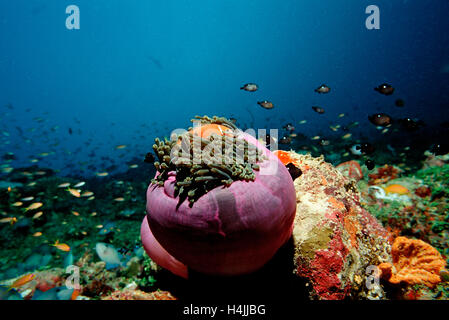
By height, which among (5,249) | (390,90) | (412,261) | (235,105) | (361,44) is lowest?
(5,249)

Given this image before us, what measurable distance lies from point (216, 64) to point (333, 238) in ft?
367

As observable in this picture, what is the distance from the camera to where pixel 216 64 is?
104m

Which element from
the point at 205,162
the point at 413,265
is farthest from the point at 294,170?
the point at 413,265

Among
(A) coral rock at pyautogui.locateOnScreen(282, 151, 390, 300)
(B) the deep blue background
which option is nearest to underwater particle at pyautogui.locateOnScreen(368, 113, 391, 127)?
(A) coral rock at pyautogui.locateOnScreen(282, 151, 390, 300)

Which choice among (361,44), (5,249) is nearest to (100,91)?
(361,44)

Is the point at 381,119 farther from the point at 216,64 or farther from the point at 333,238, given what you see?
the point at 216,64

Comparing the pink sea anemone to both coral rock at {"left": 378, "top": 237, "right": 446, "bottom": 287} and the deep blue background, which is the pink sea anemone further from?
the deep blue background

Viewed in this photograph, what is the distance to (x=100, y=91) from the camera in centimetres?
10788

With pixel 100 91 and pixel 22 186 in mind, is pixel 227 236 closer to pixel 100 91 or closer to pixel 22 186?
pixel 22 186

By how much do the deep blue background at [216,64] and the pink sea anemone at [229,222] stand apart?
41.9 meters

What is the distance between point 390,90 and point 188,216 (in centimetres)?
698

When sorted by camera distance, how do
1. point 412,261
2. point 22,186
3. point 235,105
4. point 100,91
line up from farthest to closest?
point 235,105 < point 100,91 < point 22,186 < point 412,261

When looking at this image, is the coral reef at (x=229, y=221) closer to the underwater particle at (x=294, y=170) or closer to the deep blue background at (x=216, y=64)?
the underwater particle at (x=294, y=170)
